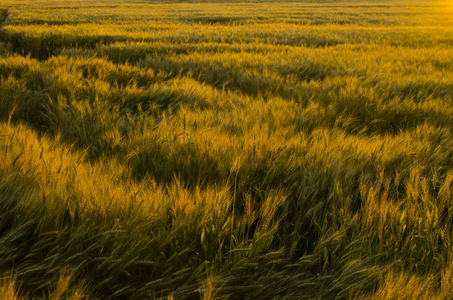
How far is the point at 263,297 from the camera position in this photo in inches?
31.2

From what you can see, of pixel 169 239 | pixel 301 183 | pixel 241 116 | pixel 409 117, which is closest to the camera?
pixel 169 239

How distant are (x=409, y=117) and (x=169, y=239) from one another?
2.29 m

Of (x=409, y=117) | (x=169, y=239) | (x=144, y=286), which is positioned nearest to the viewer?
(x=144, y=286)

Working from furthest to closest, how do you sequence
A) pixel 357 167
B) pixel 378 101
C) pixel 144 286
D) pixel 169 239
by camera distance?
pixel 378 101 → pixel 357 167 → pixel 169 239 → pixel 144 286

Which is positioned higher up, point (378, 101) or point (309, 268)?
point (378, 101)

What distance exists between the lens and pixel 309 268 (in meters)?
0.93

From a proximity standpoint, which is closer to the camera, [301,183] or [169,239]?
[169,239]

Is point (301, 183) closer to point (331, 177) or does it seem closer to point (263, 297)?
point (331, 177)

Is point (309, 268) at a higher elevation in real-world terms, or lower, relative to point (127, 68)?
lower

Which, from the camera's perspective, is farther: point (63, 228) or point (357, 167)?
point (357, 167)

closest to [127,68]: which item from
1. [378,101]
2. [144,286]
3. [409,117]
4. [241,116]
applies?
[241,116]

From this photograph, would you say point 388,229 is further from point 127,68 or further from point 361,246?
point 127,68

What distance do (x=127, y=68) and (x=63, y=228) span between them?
3.08 metres

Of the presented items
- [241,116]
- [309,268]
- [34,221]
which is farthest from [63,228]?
[241,116]
